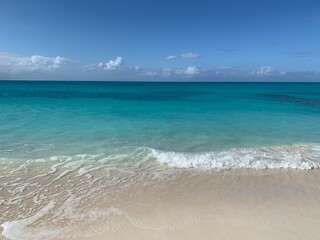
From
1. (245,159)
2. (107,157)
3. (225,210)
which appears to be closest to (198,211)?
(225,210)

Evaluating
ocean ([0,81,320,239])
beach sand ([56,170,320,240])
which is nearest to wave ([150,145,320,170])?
ocean ([0,81,320,239])

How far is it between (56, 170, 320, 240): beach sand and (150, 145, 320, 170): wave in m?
0.88

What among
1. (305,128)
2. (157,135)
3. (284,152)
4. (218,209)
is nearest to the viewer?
(218,209)

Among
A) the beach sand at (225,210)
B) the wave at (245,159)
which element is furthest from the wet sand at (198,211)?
the wave at (245,159)

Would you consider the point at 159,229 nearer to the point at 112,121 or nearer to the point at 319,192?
the point at 319,192

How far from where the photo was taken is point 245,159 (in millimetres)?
10945

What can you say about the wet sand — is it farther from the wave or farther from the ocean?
the wave

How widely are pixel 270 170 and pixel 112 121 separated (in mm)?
12906

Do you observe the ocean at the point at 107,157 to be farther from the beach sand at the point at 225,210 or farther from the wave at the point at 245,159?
the beach sand at the point at 225,210

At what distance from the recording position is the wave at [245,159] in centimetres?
1028

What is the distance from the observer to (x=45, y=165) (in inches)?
394

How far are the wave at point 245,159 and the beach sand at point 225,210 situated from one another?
877 millimetres

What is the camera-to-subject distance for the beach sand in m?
5.83

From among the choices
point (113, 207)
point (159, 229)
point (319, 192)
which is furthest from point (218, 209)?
point (319, 192)
